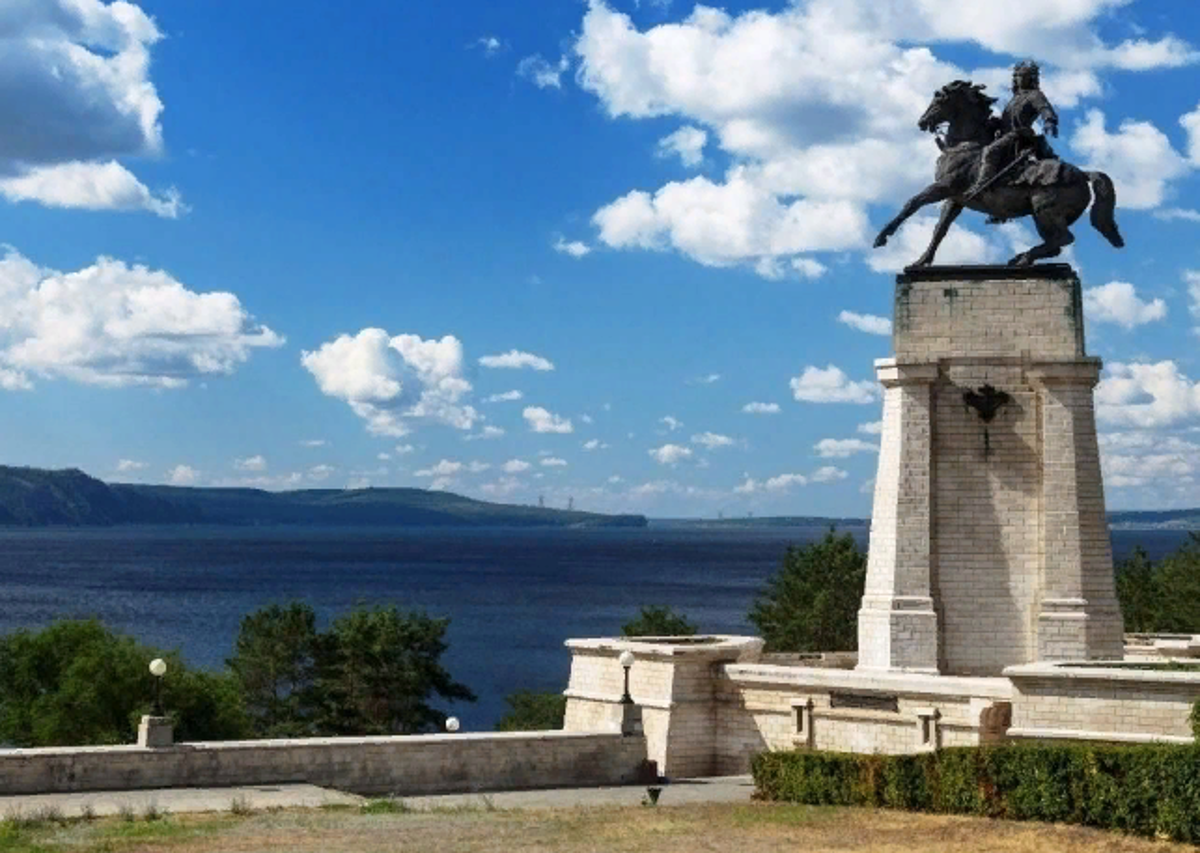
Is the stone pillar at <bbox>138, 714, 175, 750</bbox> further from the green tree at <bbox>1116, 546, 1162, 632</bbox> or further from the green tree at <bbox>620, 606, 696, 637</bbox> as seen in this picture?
the green tree at <bbox>1116, 546, 1162, 632</bbox>

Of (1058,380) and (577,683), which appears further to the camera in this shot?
(577,683)

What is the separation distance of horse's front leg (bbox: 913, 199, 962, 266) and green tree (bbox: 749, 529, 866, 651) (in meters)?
27.0

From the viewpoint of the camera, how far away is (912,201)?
91.2ft

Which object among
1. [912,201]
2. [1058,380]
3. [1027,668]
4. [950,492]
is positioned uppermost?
[912,201]

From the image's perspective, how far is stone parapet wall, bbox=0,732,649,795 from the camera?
73.4 feet

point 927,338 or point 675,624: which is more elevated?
point 927,338

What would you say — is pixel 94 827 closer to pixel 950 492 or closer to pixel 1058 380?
pixel 950 492

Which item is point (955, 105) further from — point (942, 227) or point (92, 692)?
point (92, 692)

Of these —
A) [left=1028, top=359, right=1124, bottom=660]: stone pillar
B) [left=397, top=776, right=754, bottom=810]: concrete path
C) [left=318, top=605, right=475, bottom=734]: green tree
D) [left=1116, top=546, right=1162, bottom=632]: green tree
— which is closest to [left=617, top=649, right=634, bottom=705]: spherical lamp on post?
[left=397, top=776, right=754, bottom=810]: concrete path

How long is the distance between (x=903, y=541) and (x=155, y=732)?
40.2 feet

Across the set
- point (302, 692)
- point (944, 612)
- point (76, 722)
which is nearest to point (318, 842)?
point (944, 612)

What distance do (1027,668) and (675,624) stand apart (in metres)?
36.7

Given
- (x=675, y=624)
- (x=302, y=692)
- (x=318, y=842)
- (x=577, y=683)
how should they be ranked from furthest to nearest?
(x=675, y=624) < (x=302, y=692) < (x=577, y=683) < (x=318, y=842)

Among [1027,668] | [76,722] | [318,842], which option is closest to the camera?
[318,842]
